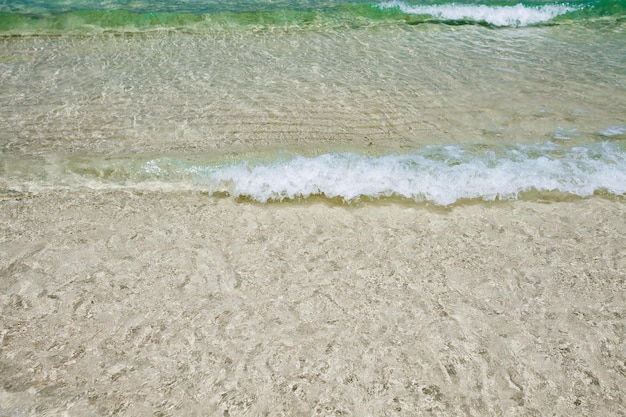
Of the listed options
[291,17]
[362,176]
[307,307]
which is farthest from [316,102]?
[291,17]

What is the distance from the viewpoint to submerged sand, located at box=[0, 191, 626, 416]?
168 cm

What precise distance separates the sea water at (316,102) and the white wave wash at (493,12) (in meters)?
0.03

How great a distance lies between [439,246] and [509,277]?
1.03 ft

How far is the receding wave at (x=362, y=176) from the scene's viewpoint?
264 cm

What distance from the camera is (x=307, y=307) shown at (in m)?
1.99

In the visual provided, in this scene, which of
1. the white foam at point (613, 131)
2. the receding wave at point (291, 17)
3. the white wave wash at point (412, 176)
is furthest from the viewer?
the receding wave at point (291, 17)

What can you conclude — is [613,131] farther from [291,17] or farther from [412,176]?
[291,17]

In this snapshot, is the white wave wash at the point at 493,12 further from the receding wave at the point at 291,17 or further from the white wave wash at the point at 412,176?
the white wave wash at the point at 412,176

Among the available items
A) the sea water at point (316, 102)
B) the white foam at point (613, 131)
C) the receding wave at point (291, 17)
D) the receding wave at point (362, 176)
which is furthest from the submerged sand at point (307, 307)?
the receding wave at point (291, 17)

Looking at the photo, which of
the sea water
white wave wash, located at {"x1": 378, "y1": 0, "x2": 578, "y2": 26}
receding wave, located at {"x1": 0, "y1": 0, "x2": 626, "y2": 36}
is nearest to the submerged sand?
the sea water

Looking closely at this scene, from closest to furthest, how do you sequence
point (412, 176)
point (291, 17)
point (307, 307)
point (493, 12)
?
point (307, 307), point (412, 176), point (291, 17), point (493, 12)

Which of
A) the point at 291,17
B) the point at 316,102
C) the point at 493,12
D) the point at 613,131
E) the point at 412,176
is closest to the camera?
the point at 412,176

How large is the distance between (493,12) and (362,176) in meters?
4.07

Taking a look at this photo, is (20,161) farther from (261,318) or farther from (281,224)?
(261,318)
